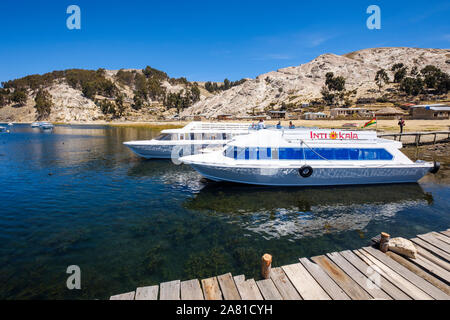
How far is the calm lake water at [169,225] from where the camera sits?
28.0 ft

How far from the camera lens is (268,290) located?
20.0 feet

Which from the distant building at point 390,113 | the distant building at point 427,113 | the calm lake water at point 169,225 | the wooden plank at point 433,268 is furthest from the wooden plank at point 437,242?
the distant building at point 390,113

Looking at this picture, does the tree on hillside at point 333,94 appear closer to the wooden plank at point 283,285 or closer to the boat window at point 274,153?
the boat window at point 274,153

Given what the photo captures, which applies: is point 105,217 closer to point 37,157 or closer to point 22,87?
point 37,157

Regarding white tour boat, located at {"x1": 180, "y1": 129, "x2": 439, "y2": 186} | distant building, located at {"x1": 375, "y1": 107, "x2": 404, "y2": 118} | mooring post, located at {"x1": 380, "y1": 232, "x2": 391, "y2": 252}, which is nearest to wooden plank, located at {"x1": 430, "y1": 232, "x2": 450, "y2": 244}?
mooring post, located at {"x1": 380, "y1": 232, "x2": 391, "y2": 252}

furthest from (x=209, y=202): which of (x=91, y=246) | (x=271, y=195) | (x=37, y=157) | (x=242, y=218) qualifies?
(x=37, y=157)

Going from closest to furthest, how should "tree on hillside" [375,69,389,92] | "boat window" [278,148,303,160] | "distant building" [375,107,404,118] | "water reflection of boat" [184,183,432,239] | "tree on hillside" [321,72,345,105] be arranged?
"water reflection of boat" [184,183,432,239], "boat window" [278,148,303,160], "distant building" [375,107,404,118], "tree on hillside" [321,72,345,105], "tree on hillside" [375,69,389,92]

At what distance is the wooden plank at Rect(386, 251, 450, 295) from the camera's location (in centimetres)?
628

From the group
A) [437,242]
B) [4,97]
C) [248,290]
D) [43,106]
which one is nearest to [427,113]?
[437,242]

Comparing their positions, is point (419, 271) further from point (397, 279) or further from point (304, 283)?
point (304, 283)

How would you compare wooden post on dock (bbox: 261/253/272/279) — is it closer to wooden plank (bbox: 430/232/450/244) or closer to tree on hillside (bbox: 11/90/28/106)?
wooden plank (bbox: 430/232/450/244)

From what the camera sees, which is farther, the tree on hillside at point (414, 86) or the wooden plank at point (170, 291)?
the tree on hillside at point (414, 86)

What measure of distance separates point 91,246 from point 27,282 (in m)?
2.41

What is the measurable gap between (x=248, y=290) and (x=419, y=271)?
555 centimetres
